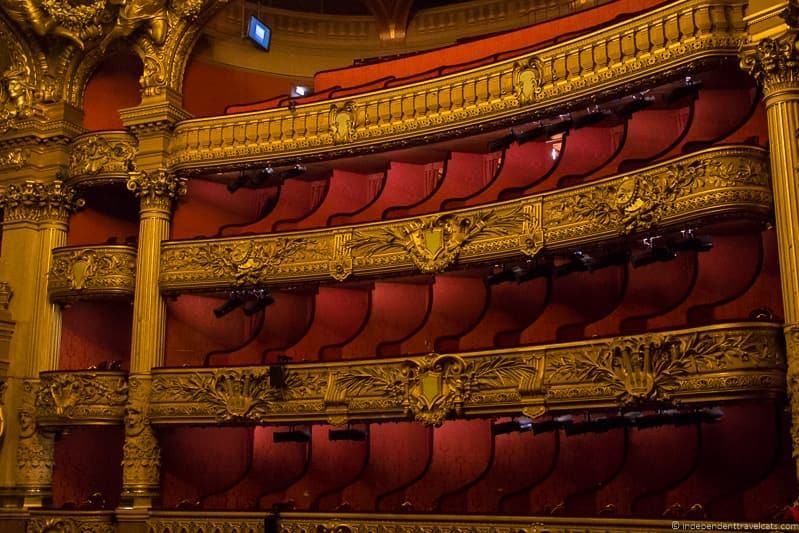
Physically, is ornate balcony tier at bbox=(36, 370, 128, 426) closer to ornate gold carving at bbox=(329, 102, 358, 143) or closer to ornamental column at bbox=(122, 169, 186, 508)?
ornamental column at bbox=(122, 169, 186, 508)

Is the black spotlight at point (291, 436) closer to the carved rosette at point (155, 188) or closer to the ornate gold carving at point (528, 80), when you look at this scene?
the carved rosette at point (155, 188)

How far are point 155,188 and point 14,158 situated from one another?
2289 mm

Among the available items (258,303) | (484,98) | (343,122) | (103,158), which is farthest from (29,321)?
(484,98)

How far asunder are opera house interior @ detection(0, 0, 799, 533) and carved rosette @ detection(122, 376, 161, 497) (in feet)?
0.10

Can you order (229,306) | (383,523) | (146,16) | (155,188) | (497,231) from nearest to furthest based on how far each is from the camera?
(383,523), (497,231), (229,306), (155,188), (146,16)

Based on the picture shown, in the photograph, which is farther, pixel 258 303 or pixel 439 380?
pixel 258 303

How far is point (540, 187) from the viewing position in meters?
10.2

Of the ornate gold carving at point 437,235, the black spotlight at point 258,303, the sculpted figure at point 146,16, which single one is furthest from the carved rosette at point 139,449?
the sculpted figure at point 146,16

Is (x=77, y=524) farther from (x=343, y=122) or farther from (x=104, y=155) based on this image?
(x=343, y=122)

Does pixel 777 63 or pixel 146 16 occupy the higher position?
pixel 146 16

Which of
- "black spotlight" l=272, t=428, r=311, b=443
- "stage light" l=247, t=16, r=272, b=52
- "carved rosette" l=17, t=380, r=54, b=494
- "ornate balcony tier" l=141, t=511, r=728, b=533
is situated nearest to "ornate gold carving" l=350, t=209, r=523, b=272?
"black spotlight" l=272, t=428, r=311, b=443

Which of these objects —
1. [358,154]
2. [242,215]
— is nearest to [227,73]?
[242,215]

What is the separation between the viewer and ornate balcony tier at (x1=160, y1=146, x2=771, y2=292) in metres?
8.16

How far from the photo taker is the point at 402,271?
34.1 feet
